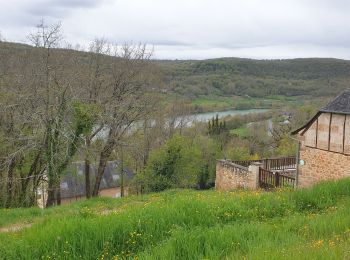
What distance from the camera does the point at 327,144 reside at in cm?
1720

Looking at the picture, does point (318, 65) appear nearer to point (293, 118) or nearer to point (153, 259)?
point (293, 118)

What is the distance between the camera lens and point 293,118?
56.5 meters

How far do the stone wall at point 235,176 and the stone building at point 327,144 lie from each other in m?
2.19

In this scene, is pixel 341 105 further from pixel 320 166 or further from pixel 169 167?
pixel 169 167

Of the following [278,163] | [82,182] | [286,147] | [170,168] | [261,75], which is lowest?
[82,182]

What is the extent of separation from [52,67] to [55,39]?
1.24 metres

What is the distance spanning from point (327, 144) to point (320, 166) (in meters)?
1.08

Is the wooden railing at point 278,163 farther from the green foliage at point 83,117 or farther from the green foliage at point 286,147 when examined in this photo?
the green foliage at point 286,147

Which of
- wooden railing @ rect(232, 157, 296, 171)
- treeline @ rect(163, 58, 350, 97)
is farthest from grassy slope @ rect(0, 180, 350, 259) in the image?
treeline @ rect(163, 58, 350, 97)

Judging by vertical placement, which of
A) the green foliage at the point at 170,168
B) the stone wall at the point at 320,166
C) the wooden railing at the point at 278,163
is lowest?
the green foliage at the point at 170,168

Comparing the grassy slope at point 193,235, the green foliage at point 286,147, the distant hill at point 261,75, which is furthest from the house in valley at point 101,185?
the distant hill at point 261,75

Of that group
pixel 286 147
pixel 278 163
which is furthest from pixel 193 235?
pixel 286 147

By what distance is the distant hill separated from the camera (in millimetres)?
85988

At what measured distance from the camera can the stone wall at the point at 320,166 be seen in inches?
651
